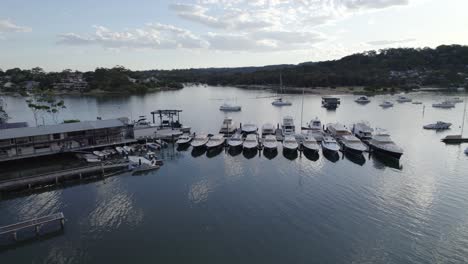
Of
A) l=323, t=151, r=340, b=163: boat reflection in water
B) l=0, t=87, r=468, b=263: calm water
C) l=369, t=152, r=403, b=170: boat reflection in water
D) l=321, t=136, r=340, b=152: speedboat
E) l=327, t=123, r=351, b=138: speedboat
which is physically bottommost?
l=0, t=87, r=468, b=263: calm water

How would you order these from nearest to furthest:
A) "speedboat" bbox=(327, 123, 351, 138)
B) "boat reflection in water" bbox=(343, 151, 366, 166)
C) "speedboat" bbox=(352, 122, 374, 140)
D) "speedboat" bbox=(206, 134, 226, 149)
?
"boat reflection in water" bbox=(343, 151, 366, 166) → "speedboat" bbox=(206, 134, 226, 149) → "speedboat" bbox=(327, 123, 351, 138) → "speedboat" bbox=(352, 122, 374, 140)

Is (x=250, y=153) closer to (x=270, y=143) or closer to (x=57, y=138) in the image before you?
(x=270, y=143)

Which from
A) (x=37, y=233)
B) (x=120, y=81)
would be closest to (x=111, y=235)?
(x=37, y=233)

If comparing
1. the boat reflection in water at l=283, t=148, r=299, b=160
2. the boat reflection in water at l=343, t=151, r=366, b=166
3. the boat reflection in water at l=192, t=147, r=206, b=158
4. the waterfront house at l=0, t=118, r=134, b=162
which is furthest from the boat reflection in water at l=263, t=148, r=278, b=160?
the waterfront house at l=0, t=118, r=134, b=162

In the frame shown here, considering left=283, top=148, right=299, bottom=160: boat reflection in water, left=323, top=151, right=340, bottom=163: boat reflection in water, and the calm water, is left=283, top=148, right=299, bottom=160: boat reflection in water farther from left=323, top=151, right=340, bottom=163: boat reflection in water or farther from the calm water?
left=323, top=151, right=340, bottom=163: boat reflection in water

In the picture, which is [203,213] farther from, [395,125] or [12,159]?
[395,125]
